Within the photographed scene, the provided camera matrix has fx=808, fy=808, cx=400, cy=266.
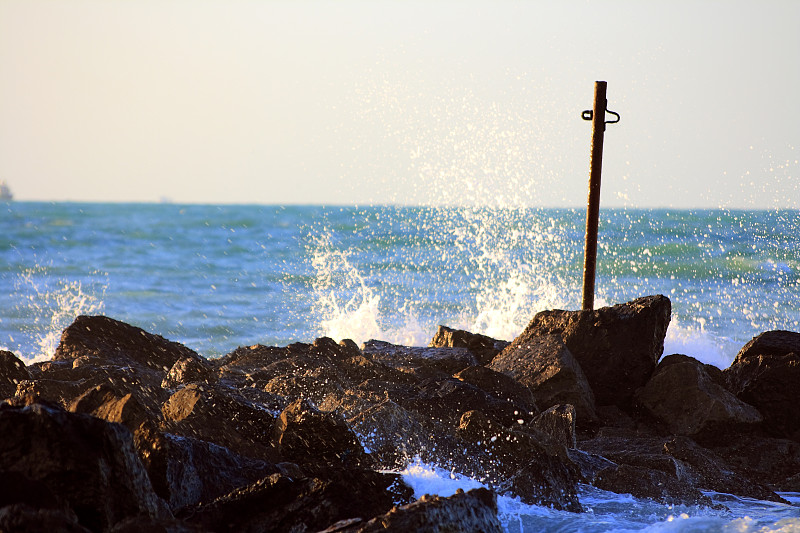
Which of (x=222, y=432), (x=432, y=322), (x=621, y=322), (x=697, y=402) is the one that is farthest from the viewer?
(x=432, y=322)

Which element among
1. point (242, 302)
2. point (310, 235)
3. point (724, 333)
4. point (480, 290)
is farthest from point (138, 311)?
point (310, 235)

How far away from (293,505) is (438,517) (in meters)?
0.68

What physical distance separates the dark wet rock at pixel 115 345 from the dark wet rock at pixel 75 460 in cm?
352

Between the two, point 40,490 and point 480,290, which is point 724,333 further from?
point 40,490

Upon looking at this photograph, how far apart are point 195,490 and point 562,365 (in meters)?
3.03

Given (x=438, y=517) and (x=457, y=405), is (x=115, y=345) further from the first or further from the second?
(x=438, y=517)

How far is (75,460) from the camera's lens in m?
2.66

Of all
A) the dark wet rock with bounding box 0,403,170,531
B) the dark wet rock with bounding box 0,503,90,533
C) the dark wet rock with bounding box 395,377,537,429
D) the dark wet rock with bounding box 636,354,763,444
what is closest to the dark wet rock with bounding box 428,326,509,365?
the dark wet rock with bounding box 636,354,763,444

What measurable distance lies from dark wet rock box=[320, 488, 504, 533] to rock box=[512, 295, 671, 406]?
3.17 m

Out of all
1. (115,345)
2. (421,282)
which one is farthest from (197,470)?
(421,282)

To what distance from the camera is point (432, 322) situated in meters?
12.9

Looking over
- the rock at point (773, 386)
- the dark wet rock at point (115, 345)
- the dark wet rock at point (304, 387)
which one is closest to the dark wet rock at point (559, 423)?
the dark wet rock at point (304, 387)

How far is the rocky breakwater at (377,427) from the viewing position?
8.84ft

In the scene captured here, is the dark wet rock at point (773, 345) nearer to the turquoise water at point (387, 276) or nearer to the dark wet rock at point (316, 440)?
the turquoise water at point (387, 276)
